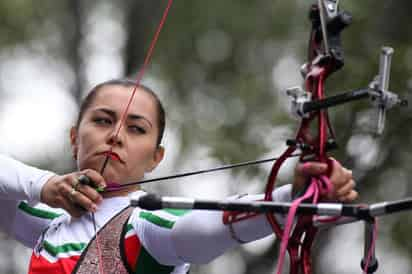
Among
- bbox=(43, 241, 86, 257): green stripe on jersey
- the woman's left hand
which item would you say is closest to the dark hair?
bbox=(43, 241, 86, 257): green stripe on jersey

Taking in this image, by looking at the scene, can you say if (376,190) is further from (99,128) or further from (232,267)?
(99,128)

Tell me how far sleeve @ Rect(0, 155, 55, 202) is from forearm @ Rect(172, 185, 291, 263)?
46 centimetres

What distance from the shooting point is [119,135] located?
107 inches

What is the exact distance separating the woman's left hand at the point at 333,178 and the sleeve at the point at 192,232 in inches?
2.2

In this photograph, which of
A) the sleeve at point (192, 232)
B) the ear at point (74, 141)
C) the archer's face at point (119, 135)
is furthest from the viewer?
the ear at point (74, 141)

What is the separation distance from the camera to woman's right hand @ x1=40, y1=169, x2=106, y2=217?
2.56 metres

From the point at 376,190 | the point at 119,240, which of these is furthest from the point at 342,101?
the point at 376,190

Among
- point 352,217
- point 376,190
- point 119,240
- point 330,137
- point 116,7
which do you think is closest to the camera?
point 352,217

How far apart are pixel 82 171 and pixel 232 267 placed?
3.75 meters

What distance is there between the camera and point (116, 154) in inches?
106

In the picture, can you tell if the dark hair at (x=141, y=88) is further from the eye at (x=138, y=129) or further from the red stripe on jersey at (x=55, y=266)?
the red stripe on jersey at (x=55, y=266)

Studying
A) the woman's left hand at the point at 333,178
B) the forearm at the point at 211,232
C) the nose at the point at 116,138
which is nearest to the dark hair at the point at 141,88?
the nose at the point at 116,138

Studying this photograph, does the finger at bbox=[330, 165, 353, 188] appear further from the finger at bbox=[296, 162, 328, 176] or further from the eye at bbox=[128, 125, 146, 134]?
the eye at bbox=[128, 125, 146, 134]

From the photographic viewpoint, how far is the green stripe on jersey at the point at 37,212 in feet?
9.27
